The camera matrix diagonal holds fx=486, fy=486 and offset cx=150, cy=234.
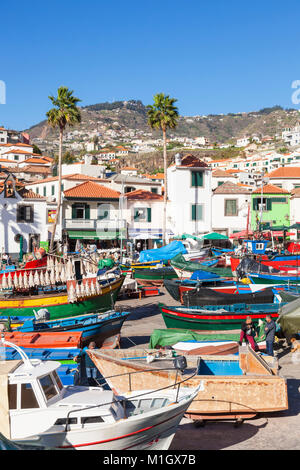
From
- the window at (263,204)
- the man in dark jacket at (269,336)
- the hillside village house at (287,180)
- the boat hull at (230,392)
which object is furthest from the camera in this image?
the hillside village house at (287,180)

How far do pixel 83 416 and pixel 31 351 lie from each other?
18.6 feet

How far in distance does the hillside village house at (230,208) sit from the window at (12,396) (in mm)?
45455

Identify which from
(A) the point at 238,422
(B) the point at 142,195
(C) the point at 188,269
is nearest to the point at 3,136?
(B) the point at 142,195

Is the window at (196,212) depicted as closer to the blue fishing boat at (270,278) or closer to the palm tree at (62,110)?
the palm tree at (62,110)

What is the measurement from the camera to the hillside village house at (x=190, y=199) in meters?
51.8

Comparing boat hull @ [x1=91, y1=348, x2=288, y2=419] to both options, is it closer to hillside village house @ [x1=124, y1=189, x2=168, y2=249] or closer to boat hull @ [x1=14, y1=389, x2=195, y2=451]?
boat hull @ [x1=14, y1=389, x2=195, y2=451]

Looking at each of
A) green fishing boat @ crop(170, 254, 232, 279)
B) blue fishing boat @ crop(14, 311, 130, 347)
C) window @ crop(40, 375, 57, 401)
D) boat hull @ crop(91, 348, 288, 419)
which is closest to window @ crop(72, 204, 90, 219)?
green fishing boat @ crop(170, 254, 232, 279)

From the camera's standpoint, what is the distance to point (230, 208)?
2137 inches

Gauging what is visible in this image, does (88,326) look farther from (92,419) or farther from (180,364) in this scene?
(92,419)

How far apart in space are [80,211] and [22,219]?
22.0 ft

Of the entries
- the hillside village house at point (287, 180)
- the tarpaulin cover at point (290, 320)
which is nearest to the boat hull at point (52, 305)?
the tarpaulin cover at point (290, 320)

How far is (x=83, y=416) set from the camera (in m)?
8.73

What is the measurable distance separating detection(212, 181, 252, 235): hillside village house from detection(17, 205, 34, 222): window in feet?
64.8
